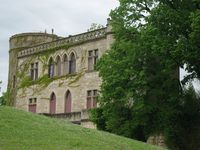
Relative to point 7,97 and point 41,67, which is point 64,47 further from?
point 7,97

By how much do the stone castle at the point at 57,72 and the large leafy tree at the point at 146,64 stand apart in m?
8.29

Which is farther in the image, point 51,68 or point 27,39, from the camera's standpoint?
point 27,39

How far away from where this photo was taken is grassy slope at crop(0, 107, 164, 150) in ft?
50.5

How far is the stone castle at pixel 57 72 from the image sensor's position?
43.7 metres

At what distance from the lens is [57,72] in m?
48.6

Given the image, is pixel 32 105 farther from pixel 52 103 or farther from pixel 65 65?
pixel 65 65

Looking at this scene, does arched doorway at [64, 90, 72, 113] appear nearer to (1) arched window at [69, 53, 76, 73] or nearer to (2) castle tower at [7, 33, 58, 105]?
(1) arched window at [69, 53, 76, 73]

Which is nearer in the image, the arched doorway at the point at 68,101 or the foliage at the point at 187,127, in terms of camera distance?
the foliage at the point at 187,127

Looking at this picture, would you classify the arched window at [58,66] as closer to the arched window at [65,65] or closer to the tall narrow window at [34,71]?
the arched window at [65,65]

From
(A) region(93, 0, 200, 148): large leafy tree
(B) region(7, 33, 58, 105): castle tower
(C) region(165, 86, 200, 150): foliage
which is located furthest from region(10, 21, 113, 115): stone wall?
(C) region(165, 86, 200, 150): foliage

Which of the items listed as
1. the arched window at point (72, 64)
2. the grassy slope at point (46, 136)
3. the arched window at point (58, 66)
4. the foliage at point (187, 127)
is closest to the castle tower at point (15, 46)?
the arched window at point (58, 66)

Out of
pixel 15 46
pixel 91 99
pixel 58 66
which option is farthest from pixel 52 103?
pixel 15 46

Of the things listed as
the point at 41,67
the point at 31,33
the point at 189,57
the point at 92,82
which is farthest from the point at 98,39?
the point at 189,57

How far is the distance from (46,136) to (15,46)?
3894cm
